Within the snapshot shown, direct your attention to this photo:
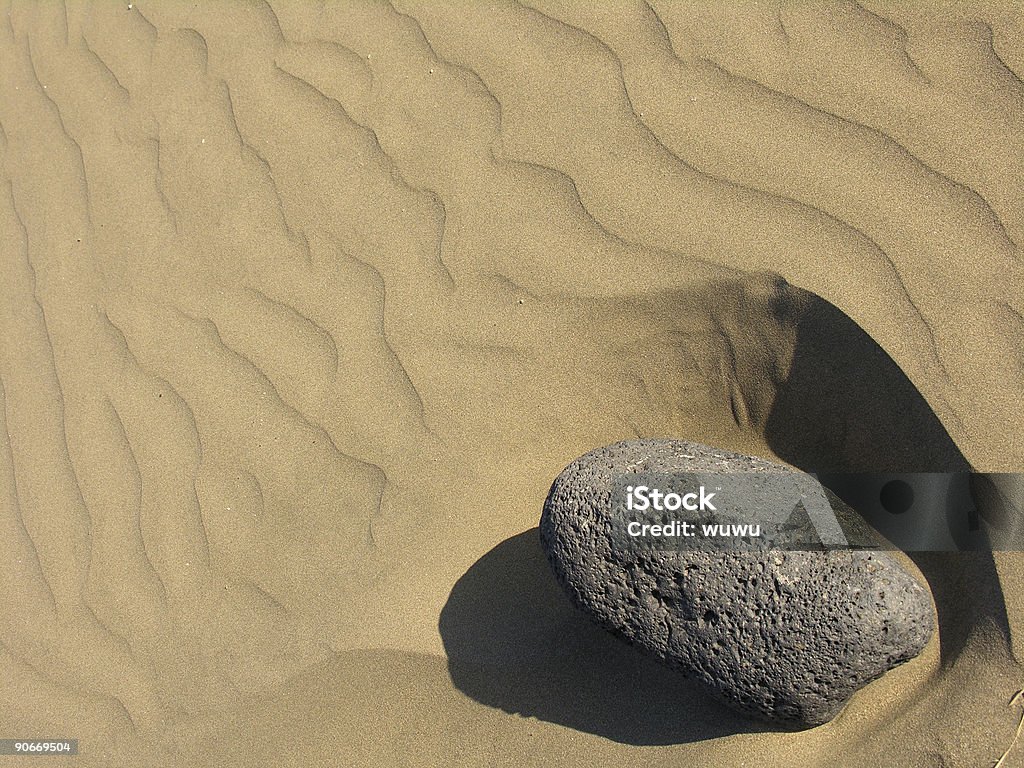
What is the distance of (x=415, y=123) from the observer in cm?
289

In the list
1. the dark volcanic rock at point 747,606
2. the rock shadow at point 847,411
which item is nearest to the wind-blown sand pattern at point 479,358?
the rock shadow at point 847,411

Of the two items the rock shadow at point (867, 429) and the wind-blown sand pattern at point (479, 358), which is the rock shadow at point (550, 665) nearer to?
the wind-blown sand pattern at point (479, 358)

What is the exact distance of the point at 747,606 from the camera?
204 cm

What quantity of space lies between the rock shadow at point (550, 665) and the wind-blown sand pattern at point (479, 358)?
0.4 inches

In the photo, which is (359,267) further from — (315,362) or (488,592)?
(488,592)

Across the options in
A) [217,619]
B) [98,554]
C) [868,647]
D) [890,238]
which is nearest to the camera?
[868,647]

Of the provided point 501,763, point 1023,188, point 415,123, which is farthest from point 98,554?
point 1023,188

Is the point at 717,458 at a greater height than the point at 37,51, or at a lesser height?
lesser

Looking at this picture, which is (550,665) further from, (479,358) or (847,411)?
(847,411)

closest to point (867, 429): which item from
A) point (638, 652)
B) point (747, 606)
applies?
point (747, 606)

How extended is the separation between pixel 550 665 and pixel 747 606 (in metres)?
0.64

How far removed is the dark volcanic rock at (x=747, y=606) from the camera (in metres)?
2.02

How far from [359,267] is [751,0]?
5.10 ft

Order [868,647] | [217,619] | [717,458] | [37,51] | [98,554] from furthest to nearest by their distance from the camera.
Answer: [37,51], [98,554], [217,619], [717,458], [868,647]
